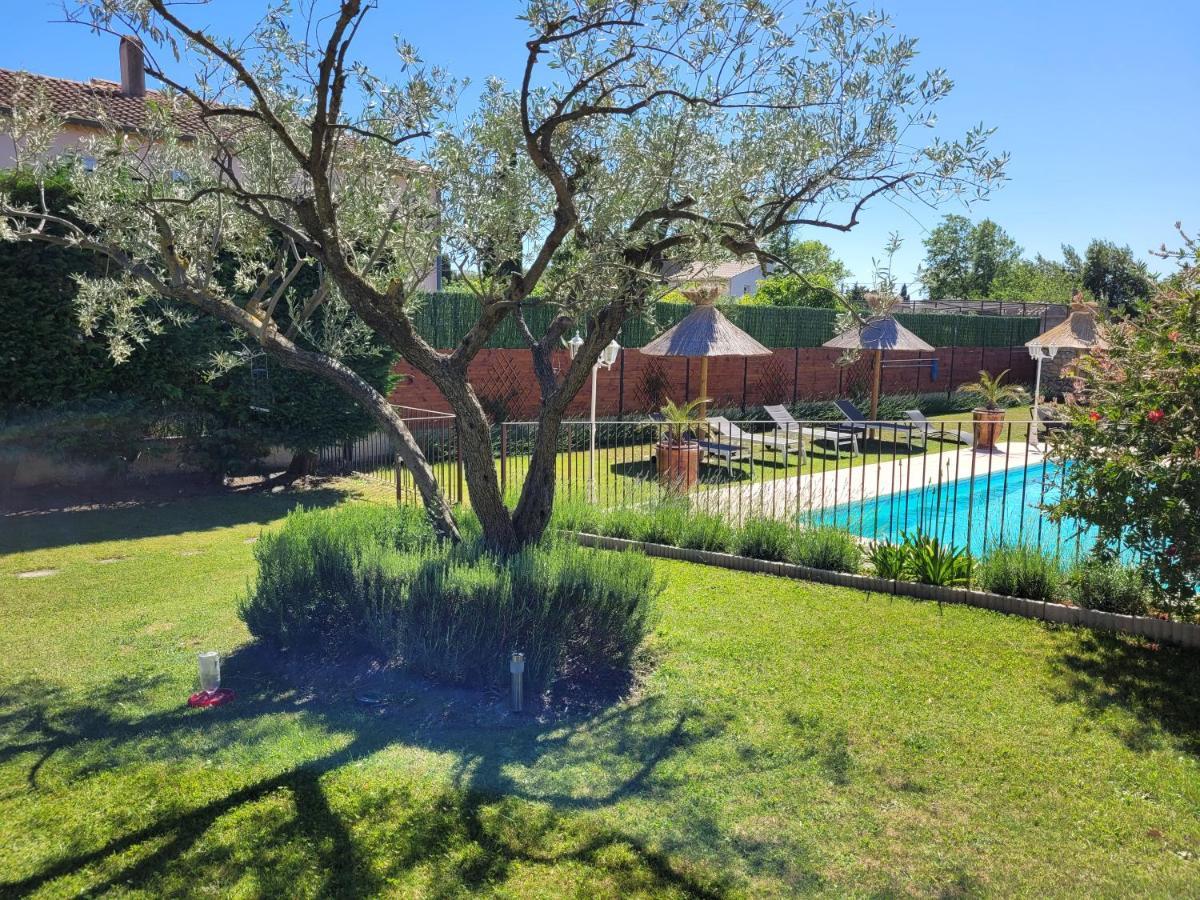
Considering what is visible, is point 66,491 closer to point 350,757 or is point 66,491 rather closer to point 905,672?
point 350,757

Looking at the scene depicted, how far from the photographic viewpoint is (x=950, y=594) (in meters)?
7.11

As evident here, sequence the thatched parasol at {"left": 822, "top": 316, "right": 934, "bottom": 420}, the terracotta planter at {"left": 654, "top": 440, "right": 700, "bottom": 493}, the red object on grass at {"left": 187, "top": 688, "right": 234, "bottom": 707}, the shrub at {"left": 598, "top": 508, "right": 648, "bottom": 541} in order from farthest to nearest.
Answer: the thatched parasol at {"left": 822, "top": 316, "right": 934, "bottom": 420}, the terracotta planter at {"left": 654, "top": 440, "right": 700, "bottom": 493}, the shrub at {"left": 598, "top": 508, "right": 648, "bottom": 541}, the red object on grass at {"left": 187, "top": 688, "right": 234, "bottom": 707}

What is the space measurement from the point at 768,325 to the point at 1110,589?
1644cm

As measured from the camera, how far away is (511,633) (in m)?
5.27

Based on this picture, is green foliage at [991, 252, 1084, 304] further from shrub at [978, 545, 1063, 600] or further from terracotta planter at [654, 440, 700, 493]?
shrub at [978, 545, 1063, 600]

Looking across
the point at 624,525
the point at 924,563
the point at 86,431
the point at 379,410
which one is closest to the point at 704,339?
the point at 624,525

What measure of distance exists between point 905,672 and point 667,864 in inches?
107

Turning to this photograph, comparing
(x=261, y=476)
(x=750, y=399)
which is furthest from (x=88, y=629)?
(x=750, y=399)

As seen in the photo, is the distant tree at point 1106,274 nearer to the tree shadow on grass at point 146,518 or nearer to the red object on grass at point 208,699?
the tree shadow on grass at point 146,518

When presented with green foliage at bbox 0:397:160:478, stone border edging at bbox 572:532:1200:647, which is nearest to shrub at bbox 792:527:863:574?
stone border edging at bbox 572:532:1200:647

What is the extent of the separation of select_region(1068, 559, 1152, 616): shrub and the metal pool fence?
0.30 m

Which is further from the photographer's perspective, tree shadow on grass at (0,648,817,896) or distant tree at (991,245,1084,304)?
distant tree at (991,245,1084,304)

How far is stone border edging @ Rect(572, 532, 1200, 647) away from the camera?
614 cm

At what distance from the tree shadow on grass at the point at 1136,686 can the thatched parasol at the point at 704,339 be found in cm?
1024
